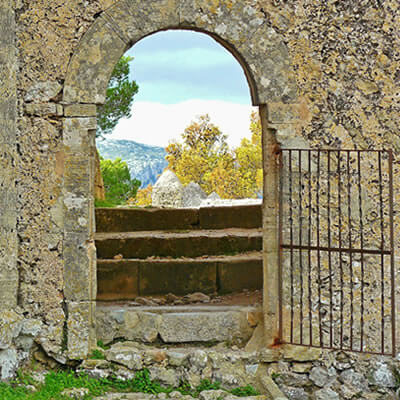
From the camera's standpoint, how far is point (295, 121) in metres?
5.04

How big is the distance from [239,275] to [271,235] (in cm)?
185

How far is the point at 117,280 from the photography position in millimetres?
6672

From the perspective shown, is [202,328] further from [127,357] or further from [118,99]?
[118,99]

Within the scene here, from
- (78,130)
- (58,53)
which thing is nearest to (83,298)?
(78,130)

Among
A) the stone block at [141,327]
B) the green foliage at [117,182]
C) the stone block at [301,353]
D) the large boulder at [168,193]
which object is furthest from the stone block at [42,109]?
the large boulder at [168,193]

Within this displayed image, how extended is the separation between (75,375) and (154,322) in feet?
2.79

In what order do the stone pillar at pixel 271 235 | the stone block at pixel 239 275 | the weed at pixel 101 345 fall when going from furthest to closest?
the stone block at pixel 239 275, the weed at pixel 101 345, the stone pillar at pixel 271 235

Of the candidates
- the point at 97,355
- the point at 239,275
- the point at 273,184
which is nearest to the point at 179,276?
the point at 239,275

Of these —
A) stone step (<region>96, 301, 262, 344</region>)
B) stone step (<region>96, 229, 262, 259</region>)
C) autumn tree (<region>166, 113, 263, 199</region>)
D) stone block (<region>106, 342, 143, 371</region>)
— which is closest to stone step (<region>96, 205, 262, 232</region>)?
stone step (<region>96, 229, 262, 259</region>)

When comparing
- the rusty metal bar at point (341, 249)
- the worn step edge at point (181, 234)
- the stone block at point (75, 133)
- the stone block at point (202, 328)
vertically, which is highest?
the stone block at point (75, 133)

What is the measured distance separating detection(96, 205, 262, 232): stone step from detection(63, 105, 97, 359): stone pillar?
3.32 metres

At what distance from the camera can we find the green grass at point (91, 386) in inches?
186

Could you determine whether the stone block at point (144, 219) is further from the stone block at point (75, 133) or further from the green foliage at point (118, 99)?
the green foliage at point (118, 99)

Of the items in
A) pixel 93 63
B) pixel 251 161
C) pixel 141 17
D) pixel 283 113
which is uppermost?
pixel 251 161
